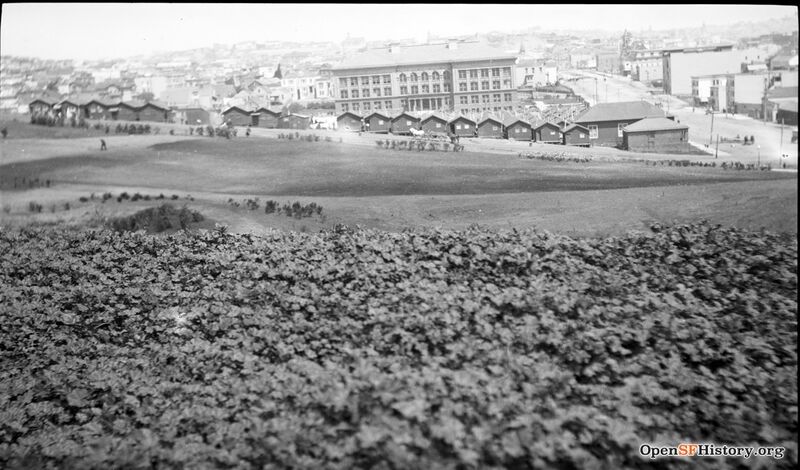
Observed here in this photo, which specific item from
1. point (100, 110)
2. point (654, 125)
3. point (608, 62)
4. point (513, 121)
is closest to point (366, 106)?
point (513, 121)

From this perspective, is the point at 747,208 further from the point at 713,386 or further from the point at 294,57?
the point at 294,57

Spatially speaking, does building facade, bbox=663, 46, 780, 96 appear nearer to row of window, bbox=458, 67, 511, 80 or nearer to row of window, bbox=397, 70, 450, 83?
row of window, bbox=458, 67, 511, 80

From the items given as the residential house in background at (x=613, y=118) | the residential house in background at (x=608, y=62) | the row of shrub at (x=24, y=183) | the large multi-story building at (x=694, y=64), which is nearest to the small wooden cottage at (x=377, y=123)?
the residential house in background at (x=613, y=118)

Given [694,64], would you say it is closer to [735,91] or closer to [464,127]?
[735,91]

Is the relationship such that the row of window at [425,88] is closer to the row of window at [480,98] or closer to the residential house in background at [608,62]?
the row of window at [480,98]

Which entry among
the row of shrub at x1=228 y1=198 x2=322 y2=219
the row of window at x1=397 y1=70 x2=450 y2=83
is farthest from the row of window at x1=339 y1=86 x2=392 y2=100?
the row of shrub at x1=228 y1=198 x2=322 y2=219

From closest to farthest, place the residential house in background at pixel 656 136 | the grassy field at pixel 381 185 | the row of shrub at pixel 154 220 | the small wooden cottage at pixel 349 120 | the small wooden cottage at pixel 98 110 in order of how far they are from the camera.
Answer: the grassy field at pixel 381 185 < the residential house in background at pixel 656 136 < the small wooden cottage at pixel 349 120 < the row of shrub at pixel 154 220 < the small wooden cottage at pixel 98 110

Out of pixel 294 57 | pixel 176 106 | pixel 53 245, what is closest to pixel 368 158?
pixel 294 57
